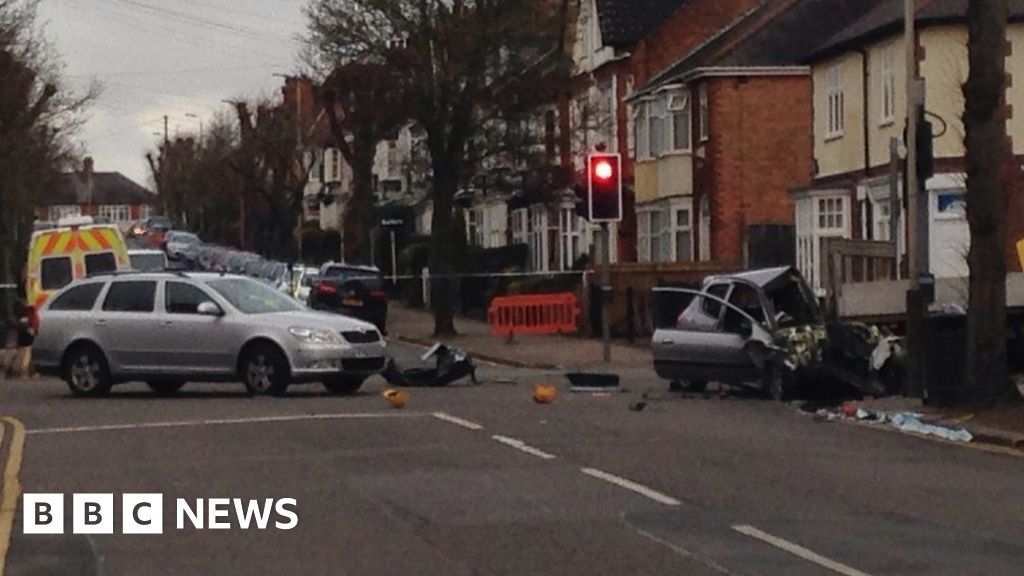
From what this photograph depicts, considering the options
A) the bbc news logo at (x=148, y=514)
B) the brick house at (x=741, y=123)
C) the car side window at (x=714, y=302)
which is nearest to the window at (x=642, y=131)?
the brick house at (x=741, y=123)

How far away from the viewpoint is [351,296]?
1921 inches

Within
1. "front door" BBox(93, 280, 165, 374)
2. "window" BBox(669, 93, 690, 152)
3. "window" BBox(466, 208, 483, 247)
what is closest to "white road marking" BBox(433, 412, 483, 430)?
"front door" BBox(93, 280, 165, 374)

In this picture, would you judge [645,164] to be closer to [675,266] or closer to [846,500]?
[675,266]

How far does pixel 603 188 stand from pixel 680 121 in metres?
18.5

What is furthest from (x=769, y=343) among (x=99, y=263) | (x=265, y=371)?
(x=99, y=263)

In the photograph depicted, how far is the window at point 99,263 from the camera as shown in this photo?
1444 inches

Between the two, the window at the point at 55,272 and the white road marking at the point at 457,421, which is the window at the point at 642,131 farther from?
the white road marking at the point at 457,421

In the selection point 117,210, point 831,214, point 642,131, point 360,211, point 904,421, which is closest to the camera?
point 904,421

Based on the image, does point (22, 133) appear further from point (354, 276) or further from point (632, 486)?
point (632, 486)

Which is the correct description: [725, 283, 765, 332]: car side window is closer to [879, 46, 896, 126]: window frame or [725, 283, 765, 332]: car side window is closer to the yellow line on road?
the yellow line on road

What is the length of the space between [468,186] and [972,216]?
30.7 meters

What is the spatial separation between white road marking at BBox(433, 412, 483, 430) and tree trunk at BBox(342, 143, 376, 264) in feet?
125

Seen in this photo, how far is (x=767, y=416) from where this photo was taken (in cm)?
2283

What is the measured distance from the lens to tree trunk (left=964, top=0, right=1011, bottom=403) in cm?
2103
